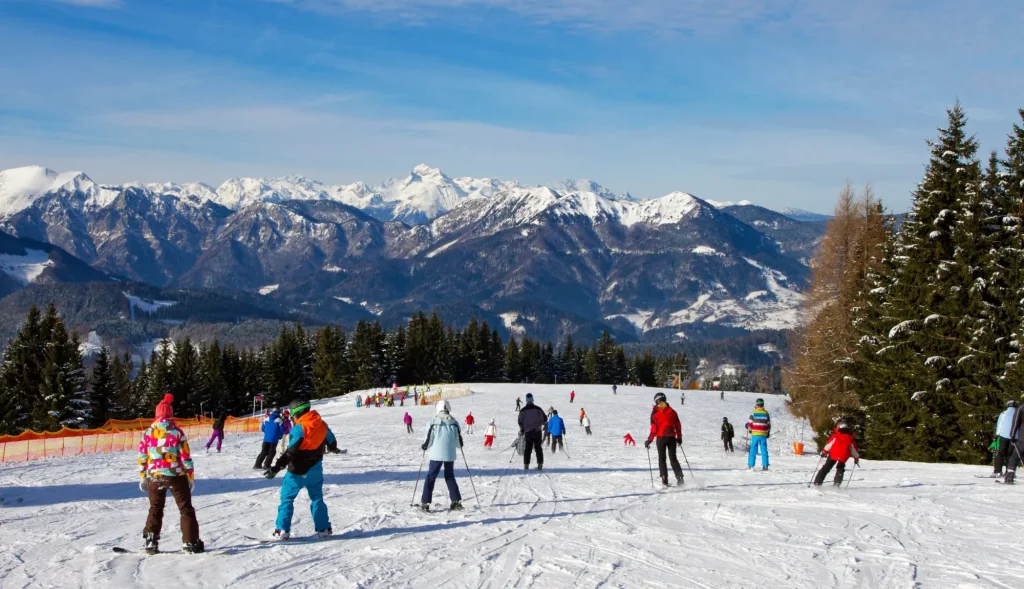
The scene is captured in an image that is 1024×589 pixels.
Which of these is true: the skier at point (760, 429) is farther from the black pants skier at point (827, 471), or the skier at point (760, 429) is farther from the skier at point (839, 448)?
the skier at point (839, 448)

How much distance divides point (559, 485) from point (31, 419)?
44.7 metres

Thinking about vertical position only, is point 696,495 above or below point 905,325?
below

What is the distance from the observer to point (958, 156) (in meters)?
26.8

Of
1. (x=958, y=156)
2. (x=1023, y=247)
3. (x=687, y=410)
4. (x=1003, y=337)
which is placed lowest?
(x=687, y=410)

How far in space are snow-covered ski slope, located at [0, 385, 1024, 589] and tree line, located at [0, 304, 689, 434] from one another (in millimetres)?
35002

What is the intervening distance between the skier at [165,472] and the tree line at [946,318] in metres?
20.4

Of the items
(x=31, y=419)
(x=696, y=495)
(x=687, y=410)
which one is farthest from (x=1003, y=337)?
(x=31, y=419)

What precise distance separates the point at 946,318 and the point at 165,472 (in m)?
22.8

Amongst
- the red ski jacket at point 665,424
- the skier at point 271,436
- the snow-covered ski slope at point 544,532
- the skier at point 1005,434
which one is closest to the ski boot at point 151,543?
the snow-covered ski slope at point 544,532

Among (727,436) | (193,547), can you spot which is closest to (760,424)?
(727,436)

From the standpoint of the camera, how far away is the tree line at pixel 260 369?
50.7 m

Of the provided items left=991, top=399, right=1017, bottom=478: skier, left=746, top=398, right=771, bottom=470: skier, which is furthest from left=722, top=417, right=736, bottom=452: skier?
left=991, top=399, right=1017, bottom=478: skier

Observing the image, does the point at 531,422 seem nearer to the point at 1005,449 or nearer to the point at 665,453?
the point at 665,453

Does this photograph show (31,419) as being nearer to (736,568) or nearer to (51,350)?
(51,350)
